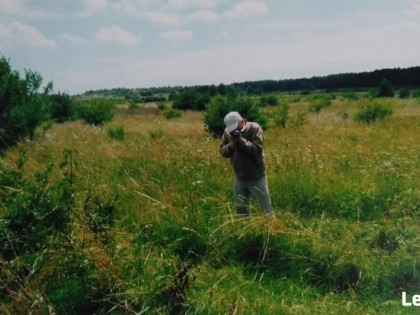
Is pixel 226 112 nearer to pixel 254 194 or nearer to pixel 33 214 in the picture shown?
pixel 254 194

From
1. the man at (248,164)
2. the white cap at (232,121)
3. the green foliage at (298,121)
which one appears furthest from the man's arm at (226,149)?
the green foliage at (298,121)

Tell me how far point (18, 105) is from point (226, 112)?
7179 mm

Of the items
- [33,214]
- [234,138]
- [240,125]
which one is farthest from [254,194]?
[33,214]

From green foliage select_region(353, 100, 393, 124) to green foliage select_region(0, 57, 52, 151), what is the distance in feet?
45.6

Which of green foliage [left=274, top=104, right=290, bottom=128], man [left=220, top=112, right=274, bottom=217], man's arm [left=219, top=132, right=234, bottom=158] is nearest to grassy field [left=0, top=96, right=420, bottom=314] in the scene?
man [left=220, top=112, right=274, bottom=217]

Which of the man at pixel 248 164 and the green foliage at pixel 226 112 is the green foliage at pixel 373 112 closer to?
the green foliage at pixel 226 112

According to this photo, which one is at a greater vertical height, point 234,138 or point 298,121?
point 234,138

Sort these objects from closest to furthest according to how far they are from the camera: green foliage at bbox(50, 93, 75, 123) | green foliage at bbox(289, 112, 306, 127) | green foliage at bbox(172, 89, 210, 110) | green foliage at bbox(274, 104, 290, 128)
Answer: green foliage at bbox(289, 112, 306, 127) → green foliage at bbox(274, 104, 290, 128) → green foliage at bbox(50, 93, 75, 123) → green foliage at bbox(172, 89, 210, 110)

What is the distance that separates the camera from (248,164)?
207 inches

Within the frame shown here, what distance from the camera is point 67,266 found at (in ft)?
12.8

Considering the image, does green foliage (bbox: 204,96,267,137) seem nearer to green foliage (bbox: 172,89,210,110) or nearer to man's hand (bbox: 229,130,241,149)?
man's hand (bbox: 229,130,241,149)

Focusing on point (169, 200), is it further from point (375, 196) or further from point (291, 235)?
point (375, 196)

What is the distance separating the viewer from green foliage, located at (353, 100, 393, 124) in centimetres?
2002

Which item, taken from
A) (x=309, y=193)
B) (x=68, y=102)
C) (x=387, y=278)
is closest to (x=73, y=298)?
(x=387, y=278)
